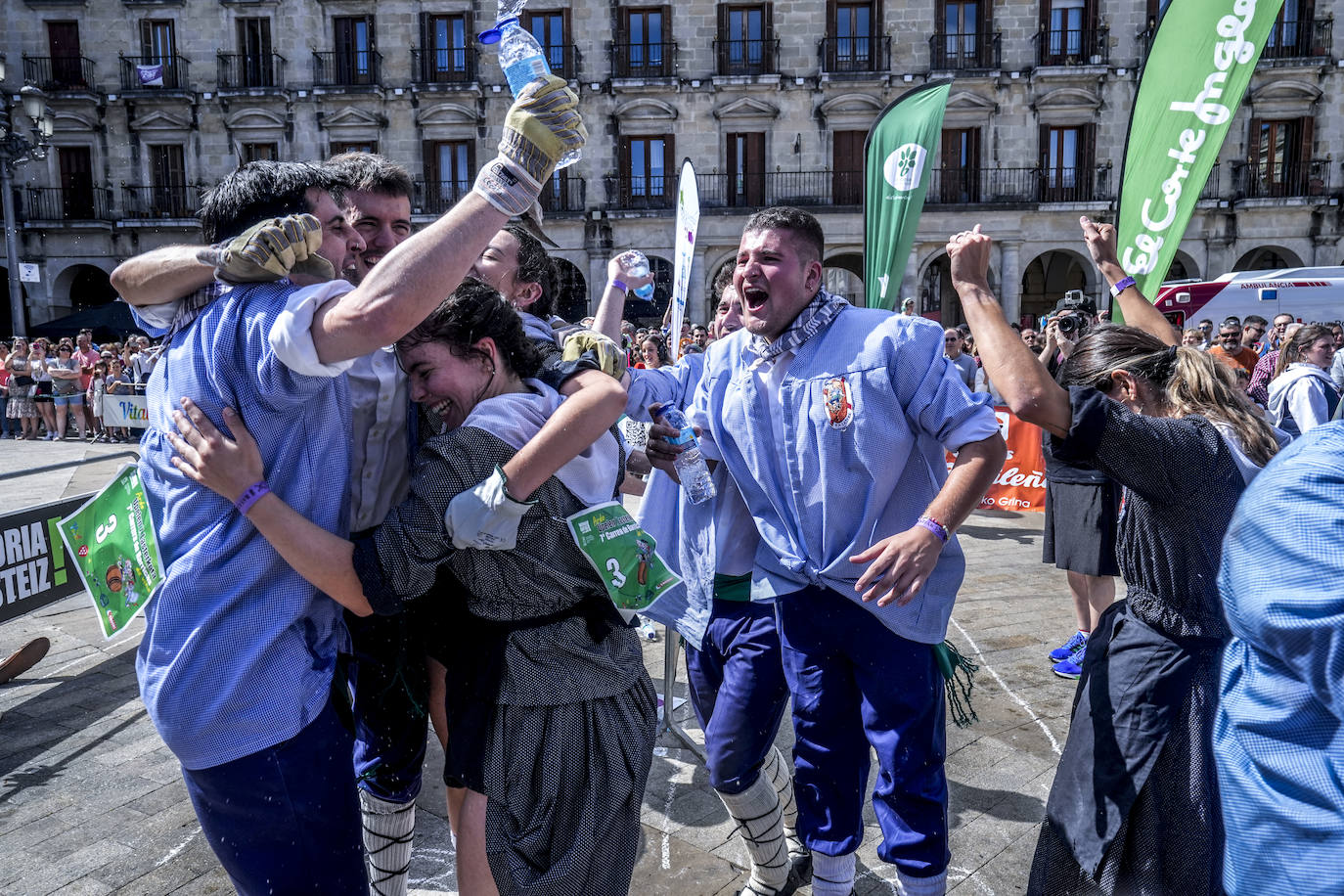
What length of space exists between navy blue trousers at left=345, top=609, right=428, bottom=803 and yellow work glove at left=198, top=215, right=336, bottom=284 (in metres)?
0.81

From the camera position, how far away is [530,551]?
186 centimetres

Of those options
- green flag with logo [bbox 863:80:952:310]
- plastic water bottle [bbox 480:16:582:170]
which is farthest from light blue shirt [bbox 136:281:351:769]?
green flag with logo [bbox 863:80:952:310]

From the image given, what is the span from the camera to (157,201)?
2555cm

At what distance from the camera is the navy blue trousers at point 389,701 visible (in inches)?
84.7

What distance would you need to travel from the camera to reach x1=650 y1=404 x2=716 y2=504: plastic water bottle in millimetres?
2576

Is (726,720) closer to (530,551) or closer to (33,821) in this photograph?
(530,551)

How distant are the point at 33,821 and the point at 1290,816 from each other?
12.6 ft

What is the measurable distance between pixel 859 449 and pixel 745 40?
24.3 metres

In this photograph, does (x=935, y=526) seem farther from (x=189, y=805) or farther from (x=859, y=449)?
(x=189, y=805)

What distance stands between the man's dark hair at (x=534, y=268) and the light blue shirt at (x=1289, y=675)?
2.20 metres

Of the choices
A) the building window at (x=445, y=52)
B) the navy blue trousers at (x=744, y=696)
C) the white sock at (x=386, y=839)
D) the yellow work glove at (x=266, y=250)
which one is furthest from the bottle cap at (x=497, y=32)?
the building window at (x=445, y=52)

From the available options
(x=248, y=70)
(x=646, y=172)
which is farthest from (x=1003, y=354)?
(x=248, y=70)

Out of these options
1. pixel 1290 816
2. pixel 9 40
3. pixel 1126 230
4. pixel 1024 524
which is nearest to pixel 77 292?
pixel 9 40

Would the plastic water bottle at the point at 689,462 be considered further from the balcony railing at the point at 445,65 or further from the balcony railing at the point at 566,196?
the balcony railing at the point at 445,65
